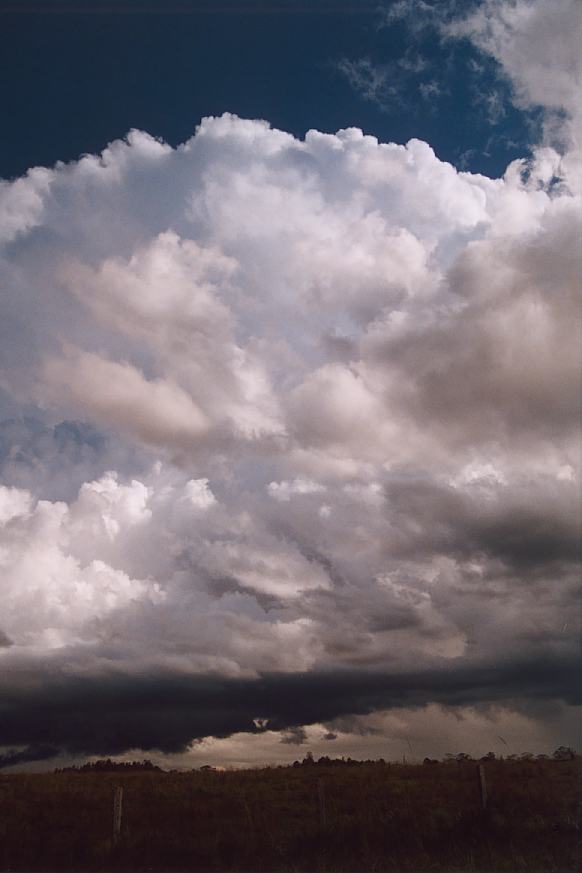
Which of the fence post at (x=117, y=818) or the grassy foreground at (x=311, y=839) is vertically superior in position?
the fence post at (x=117, y=818)

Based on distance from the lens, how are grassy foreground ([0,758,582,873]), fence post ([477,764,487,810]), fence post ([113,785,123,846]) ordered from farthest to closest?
1. fence post ([477,764,487,810])
2. fence post ([113,785,123,846])
3. grassy foreground ([0,758,582,873])

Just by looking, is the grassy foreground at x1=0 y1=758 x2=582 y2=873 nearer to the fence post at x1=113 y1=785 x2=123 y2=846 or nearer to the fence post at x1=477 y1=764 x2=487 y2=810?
the fence post at x1=113 y1=785 x2=123 y2=846

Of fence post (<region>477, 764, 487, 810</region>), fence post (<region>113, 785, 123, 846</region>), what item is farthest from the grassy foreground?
fence post (<region>477, 764, 487, 810</region>)

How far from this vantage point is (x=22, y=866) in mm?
18109

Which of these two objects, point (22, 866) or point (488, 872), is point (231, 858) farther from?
point (488, 872)

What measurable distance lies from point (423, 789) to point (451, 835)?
57.5 ft

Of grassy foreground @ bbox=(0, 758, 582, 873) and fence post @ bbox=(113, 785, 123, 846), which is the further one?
fence post @ bbox=(113, 785, 123, 846)

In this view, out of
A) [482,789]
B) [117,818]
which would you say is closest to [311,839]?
[117,818]

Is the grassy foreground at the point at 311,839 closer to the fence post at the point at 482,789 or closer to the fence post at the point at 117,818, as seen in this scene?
the fence post at the point at 117,818

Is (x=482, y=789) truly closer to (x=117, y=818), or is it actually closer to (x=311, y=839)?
(x=311, y=839)

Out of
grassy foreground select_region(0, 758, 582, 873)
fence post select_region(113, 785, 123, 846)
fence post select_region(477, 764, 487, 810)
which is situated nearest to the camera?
grassy foreground select_region(0, 758, 582, 873)

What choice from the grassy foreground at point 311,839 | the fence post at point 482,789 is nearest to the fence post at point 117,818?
the grassy foreground at point 311,839

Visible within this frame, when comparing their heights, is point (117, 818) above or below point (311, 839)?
above

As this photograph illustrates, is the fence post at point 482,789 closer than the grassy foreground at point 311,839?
No
